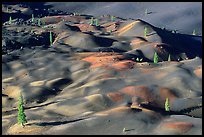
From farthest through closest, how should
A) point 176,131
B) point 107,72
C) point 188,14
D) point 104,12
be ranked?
point 104,12, point 188,14, point 107,72, point 176,131

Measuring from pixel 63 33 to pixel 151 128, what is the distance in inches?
2521

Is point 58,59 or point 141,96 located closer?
point 141,96

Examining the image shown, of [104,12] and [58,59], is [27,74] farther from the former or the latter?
[104,12]

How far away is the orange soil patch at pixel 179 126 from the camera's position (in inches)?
1596

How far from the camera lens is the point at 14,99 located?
59656 mm

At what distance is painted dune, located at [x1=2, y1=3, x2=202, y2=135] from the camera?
142ft

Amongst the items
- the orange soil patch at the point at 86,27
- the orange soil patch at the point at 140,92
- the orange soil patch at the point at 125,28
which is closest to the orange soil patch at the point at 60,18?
the orange soil patch at the point at 86,27

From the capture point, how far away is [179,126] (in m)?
41.1

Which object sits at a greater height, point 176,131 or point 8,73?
point 176,131

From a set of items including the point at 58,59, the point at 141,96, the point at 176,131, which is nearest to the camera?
the point at 176,131

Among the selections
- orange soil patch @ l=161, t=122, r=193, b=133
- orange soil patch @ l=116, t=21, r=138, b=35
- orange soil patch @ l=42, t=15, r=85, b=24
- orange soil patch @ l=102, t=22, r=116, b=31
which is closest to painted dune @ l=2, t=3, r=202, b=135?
orange soil patch @ l=161, t=122, r=193, b=133

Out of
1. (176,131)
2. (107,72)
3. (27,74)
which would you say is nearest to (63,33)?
(27,74)

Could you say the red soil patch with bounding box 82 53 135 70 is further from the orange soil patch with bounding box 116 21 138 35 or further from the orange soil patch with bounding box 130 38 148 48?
the orange soil patch with bounding box 116 21 138 35

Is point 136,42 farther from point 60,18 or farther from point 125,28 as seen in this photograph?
point 60,18
